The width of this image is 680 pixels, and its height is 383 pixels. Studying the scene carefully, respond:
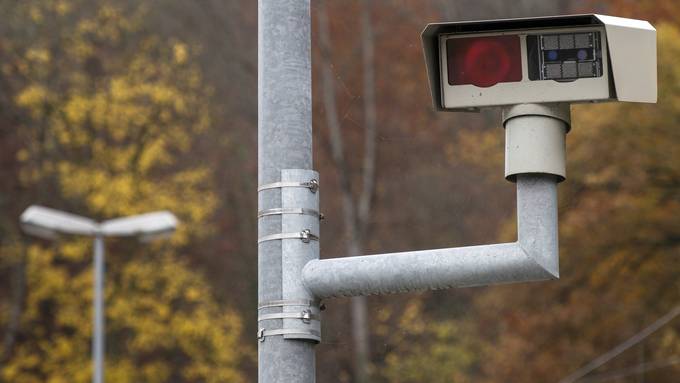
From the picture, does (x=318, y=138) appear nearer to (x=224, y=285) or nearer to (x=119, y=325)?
(x=119, y=325)

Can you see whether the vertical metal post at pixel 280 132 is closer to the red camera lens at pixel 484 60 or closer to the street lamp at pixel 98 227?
the red camera lens at pixel 484 60

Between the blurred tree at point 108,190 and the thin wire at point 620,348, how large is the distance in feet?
25.2

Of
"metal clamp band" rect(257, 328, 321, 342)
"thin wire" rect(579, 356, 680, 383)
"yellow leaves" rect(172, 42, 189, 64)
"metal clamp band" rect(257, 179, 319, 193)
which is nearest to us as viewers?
"metal clamp band" rect(257, 328, 321, 342)

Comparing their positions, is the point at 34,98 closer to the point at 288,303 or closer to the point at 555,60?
the point at 288,303

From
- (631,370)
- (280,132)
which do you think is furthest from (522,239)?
(631,370)

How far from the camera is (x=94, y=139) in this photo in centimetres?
3322

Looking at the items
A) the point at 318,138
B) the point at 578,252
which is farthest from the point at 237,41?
the point at 318,138

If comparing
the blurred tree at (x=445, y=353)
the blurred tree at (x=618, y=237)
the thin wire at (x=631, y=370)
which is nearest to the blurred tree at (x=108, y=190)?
the blurred tree at (x=445, y=353)

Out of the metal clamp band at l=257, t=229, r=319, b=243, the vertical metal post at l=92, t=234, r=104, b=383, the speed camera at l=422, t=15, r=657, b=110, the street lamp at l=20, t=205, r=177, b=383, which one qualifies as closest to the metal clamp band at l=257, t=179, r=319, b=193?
the metal clamp band at l=257, t=229, r=319, b=243

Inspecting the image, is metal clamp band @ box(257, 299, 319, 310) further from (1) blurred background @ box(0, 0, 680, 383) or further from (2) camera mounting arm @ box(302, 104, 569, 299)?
(1) blurred background @ box(0, 0, 680, 383)

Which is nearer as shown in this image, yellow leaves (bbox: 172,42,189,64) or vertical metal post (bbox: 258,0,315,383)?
vertical metal post (bbox: 258,0,315,383)

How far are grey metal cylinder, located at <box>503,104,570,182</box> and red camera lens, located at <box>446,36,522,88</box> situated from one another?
10cm

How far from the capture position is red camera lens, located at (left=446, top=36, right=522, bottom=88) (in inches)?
171

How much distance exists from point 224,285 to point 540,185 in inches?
1224
